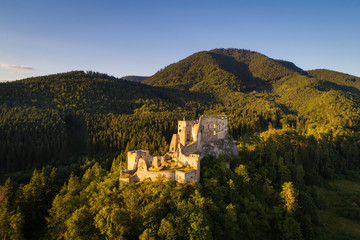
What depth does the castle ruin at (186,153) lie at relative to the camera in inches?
1631

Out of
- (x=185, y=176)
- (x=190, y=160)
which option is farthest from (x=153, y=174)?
(x=190, y=160)

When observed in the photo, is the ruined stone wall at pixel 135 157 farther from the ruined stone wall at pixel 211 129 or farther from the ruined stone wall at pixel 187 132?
the ruined stone wall at pixel 211 129

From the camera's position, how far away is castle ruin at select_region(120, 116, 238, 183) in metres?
41.4

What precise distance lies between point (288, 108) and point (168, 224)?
176821 mm

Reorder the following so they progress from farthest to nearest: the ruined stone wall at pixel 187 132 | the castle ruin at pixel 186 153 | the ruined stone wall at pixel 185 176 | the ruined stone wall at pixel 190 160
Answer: the ruined stone wall at pixel 187 132 < the ruined stone wall at pixel 190 160 < the castle ruin at pixel 186 153 < the ruined stone wall at pixel 185 176

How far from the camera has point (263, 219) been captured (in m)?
42.7

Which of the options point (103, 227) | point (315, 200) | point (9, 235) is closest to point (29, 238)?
point (9, 235)

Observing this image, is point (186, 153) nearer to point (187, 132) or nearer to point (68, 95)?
point (187, 132)

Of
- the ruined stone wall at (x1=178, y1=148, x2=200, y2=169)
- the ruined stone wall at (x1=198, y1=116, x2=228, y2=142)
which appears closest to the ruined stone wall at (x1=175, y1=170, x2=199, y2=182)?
the ruined stone wall at (x1=178, y1=148, x2=200, y2=169)

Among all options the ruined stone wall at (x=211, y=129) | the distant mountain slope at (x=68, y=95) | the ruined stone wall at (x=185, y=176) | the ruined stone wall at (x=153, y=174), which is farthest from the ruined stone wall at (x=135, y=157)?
the distant mountain slope at (x=68, y=95)

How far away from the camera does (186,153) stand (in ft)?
158

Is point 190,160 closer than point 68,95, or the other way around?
point 190,160

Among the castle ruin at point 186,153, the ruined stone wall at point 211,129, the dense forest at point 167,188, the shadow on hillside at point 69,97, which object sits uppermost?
the shadow on hillside at point 69,97

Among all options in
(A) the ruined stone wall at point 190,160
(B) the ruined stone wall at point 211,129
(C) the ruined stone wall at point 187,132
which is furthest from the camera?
(B) the ruined stone wall at point 211,129
